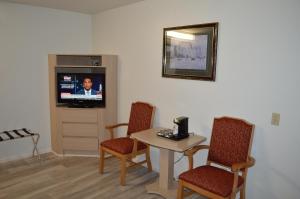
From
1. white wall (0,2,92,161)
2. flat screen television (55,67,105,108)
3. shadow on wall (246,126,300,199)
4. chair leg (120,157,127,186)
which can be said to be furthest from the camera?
flat screen television (55,67,105,108)

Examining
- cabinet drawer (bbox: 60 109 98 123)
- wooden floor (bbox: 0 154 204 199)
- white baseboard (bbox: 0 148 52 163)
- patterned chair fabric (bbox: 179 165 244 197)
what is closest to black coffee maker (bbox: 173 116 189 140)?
patterned chair fabric (bbox: 179 165 244 197)

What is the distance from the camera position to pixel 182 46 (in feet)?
10.1

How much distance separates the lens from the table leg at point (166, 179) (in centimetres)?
293

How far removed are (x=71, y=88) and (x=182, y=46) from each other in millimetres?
2043

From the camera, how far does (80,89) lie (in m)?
4.04

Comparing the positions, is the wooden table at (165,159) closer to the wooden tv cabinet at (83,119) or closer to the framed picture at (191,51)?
the framed picture at (191,51)

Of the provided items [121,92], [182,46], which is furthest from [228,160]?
[121,92]

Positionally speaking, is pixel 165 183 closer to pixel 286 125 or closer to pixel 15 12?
pixel 286 125

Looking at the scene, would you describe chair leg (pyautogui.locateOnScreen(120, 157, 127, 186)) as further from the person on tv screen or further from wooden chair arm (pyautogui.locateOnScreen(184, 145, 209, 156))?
the person on tv screen

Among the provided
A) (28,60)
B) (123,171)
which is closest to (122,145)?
(123,171)

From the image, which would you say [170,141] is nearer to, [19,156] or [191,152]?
[191,152]

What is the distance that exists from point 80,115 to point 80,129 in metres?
0.24

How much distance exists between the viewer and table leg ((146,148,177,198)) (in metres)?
2.93

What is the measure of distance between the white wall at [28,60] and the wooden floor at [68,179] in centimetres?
56
